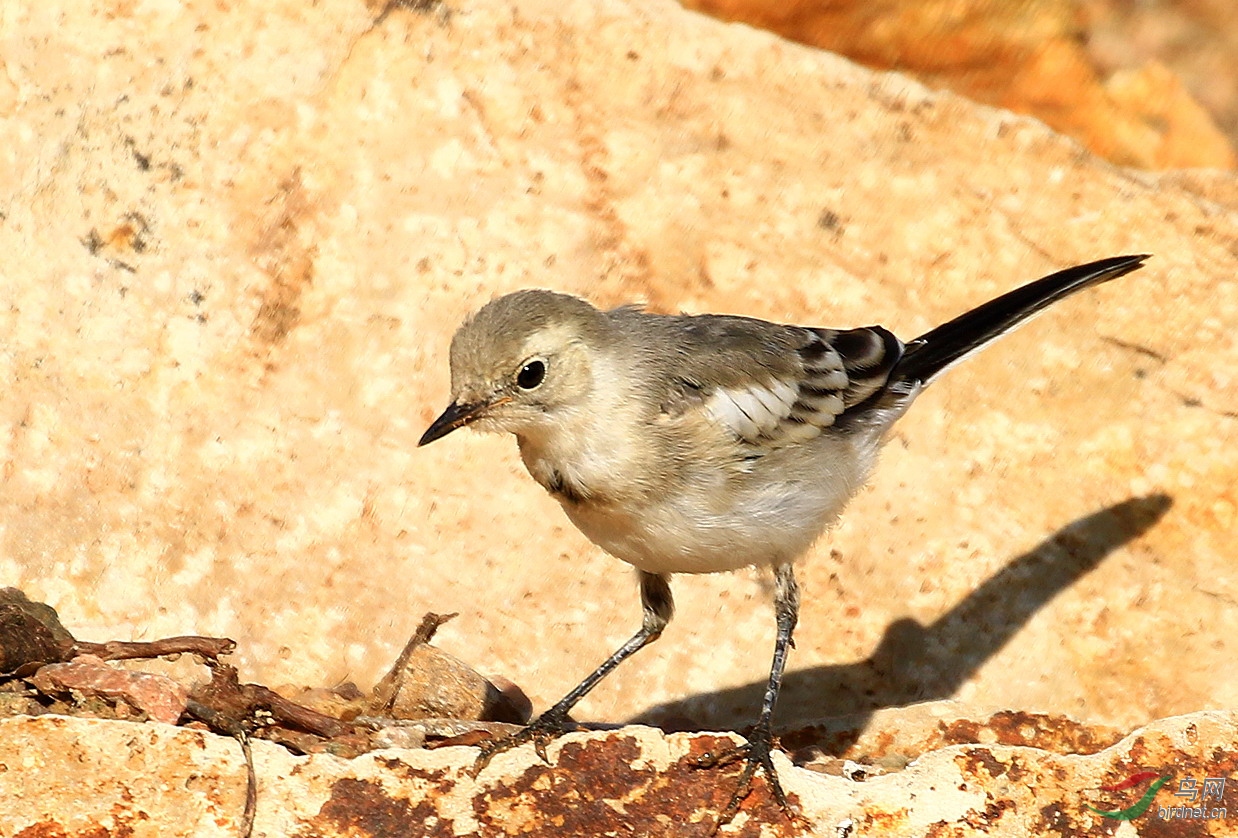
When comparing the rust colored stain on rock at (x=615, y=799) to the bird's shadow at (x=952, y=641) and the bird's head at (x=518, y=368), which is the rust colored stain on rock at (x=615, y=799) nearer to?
the bird's head at (x=518, y=368)

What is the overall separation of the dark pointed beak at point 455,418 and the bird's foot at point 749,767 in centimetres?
156

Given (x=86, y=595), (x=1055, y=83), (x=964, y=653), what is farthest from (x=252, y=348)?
(x=1055, y=83)

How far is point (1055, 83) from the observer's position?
10141 mm

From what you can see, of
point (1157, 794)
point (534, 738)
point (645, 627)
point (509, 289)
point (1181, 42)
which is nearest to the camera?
point (1157, 794)

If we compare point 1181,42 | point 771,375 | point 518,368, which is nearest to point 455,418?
point 518,368

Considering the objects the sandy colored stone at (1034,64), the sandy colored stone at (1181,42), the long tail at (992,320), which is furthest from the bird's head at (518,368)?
the sandy colored stone at (1181,42)

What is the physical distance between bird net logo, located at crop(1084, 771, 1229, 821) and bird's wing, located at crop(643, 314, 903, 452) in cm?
189

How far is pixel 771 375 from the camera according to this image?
19.6 ft

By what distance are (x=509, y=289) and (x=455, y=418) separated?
223 cm

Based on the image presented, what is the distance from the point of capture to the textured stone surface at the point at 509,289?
665cm

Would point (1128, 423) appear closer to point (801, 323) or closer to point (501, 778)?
point (801, 323)

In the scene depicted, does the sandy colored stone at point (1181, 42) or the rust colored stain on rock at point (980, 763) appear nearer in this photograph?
the rust colored stain on rock at point (980, 763)

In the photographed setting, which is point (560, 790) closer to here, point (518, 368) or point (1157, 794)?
point (518, 368)

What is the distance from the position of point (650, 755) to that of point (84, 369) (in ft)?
12.0
